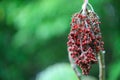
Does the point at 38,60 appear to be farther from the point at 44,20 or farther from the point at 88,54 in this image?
the point at 88,54

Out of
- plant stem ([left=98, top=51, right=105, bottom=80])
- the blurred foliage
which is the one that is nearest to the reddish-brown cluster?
plant stem ([left=98, top=51, right=105, bottom=80])

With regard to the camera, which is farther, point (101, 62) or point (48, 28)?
point (48, 28)

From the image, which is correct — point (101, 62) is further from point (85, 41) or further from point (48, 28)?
point (48, 28)

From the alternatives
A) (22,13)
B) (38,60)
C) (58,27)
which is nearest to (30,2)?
(22,13)

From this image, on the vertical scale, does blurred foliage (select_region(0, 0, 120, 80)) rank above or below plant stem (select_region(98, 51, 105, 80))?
above

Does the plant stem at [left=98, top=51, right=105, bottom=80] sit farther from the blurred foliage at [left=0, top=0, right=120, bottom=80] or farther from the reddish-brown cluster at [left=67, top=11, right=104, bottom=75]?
the blurred foliage at [left=0, top=0, right=120, bottom=80]

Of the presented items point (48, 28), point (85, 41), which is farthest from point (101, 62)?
point (48, 28)
